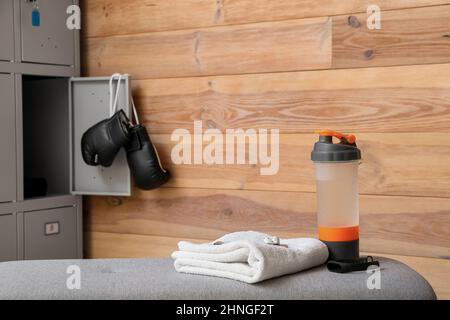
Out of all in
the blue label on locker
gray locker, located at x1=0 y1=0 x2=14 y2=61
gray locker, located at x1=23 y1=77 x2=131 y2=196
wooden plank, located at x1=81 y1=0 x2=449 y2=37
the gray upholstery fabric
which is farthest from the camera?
gray locker, located at x1=23 y1=77 x2=131 y2=196

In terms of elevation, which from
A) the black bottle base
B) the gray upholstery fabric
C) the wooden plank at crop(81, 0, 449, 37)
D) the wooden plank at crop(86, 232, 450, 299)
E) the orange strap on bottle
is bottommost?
the wooden plank at crop(86, 232, 450, 299)

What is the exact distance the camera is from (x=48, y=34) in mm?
2352

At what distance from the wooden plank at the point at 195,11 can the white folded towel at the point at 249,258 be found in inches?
37.6

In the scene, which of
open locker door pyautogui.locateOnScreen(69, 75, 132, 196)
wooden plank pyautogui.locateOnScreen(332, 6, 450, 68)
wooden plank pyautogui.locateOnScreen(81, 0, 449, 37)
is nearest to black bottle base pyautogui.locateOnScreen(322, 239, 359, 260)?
wooden plank pyautogui.locateOnScreen(332, 6, 450, 68)

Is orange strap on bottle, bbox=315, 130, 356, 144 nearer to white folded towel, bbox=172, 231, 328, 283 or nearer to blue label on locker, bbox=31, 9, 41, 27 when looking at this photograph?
white folded towel, bbox=172, 231, 328, 283

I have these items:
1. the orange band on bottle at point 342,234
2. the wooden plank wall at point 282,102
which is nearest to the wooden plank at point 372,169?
the wooden plank wall at point 282,102

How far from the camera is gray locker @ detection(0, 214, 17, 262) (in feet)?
7.23

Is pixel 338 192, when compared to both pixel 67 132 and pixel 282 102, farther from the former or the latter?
pixel 67 132

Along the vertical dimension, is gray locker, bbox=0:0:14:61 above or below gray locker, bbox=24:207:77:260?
above

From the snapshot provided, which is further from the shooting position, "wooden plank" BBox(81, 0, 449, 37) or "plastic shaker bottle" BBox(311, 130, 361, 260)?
"wooden plank" BBox(81, 0, 449, 37)

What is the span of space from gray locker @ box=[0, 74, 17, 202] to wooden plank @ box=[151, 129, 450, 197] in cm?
54

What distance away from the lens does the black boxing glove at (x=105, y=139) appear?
88.4 inches

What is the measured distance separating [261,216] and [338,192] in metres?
0.82
